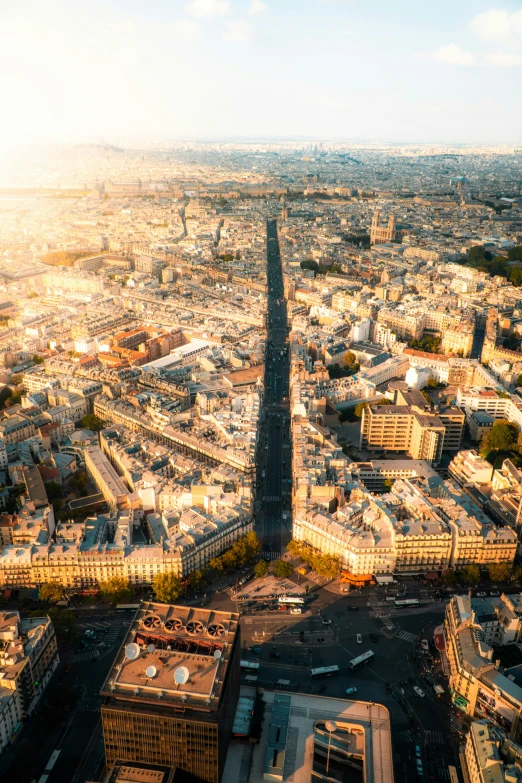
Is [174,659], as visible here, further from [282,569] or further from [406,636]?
[406,636]

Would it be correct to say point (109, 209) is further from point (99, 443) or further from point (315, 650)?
point (315, 650)

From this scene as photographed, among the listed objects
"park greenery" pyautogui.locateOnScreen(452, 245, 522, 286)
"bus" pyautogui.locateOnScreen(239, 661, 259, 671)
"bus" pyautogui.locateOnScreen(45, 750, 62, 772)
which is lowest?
"bus" pyautogui.locateOnScreen(45, 750, 62, 772)

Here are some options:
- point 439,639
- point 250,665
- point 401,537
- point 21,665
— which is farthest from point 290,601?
point 21,665

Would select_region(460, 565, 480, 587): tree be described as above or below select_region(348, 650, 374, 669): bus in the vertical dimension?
above

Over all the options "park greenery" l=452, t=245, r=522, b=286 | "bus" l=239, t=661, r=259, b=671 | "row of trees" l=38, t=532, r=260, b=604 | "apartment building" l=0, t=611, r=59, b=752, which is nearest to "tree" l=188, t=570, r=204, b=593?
"row of trees" l=38, t=532, r=260, b=604

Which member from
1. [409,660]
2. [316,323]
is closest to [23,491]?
[409,660]

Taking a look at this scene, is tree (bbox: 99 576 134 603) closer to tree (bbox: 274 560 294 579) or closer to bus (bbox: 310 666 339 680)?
tree (bbox: 274 560 294 579)
